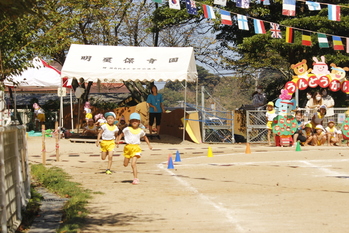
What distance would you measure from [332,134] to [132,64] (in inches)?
318

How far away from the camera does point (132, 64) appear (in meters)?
23.9

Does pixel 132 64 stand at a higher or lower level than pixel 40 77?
higher

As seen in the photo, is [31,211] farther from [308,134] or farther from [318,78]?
[318,78]

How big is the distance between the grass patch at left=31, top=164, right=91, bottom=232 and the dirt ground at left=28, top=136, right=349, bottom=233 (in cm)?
18

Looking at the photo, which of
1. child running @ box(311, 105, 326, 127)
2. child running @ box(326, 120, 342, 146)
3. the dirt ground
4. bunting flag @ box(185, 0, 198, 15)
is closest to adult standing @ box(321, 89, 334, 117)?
child running @ box(311, 105, 326, 127)

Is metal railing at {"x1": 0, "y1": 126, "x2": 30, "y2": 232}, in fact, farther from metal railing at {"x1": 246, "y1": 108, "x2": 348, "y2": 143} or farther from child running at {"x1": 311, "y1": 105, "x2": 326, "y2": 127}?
metal railing at {"x1": 246, "y1": 108, "x2": 348, "y2": 143}

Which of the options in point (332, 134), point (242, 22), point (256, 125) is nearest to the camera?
point (242, 22)

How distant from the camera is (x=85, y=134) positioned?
25188 millimetres

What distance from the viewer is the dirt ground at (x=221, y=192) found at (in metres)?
7.79

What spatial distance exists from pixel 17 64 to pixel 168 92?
58.3 metres

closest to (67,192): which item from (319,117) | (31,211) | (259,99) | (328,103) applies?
(31,211)

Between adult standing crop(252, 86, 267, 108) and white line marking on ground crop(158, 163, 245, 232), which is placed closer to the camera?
white line marking on ground crop(158, 163, 245, 232)

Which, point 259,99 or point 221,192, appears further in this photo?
point 259,99

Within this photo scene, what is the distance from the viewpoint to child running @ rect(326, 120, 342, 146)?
2253cm
